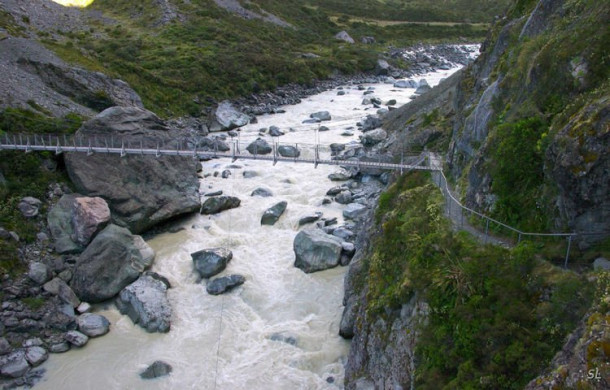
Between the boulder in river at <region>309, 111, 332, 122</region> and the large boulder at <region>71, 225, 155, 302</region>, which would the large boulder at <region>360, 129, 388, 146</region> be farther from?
the large boulder at <region>71, 225, 155, 302</region>

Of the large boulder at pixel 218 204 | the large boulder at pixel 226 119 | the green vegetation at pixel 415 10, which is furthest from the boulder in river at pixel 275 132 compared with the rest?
the green vegetation at pixel 415 10

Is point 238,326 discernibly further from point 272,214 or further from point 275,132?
point 275,132

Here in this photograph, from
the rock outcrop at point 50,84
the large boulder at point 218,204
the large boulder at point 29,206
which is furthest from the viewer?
the rock outcrop at point 50,84

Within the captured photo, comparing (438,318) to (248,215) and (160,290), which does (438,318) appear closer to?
(160,290)

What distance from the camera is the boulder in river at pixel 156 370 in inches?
650

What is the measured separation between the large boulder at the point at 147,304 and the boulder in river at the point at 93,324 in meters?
1.00

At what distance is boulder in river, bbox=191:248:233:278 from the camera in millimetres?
21688

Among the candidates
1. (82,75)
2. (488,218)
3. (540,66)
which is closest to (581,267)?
(488,218)

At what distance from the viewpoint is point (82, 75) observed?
37094 millimetres

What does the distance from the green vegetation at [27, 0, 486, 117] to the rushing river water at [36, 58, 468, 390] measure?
2352 centimetres

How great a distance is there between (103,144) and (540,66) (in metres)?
22.2

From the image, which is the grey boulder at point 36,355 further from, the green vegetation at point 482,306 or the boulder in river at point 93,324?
the green vegetation at point 482,306

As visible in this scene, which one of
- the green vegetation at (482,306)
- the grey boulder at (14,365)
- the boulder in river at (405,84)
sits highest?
the boulder in river at (405,84)

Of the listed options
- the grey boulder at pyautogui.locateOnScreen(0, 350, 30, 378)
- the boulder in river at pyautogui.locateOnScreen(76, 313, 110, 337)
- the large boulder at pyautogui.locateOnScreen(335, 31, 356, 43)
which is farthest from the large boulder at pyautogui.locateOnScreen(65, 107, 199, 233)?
the large boulder at pyautogui.locateOnScreen(335, 31, 356, 43)
